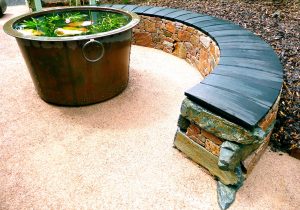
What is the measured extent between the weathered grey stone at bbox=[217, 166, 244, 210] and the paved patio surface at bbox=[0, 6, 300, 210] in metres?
0.05

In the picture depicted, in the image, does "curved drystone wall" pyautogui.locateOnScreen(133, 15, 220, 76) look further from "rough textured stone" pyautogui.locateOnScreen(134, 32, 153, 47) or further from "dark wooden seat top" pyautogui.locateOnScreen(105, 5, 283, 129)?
"dark wooden seat top" pyautogui.locateOnScreen(105, 5, 283, 129)

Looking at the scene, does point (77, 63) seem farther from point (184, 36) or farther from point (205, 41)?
point (184, 36)

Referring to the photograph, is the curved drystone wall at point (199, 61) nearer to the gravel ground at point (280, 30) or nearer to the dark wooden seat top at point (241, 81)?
the dark wooden seat top at point (241, 81)

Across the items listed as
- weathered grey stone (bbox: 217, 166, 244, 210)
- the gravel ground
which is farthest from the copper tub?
the gravel ground

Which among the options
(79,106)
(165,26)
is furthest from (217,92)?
(165,26)

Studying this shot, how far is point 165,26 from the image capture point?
4457 millimetres

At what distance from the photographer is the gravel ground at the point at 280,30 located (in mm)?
2539

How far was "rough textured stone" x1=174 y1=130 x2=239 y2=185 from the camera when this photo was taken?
2068mm

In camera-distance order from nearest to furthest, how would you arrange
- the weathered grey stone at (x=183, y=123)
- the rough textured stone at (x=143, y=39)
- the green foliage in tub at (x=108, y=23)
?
the weathered grey stone at (x=183, y=123) < the green foliage in tub at (x=108, y=23) < the rough textured stone at (x=143, y=39)

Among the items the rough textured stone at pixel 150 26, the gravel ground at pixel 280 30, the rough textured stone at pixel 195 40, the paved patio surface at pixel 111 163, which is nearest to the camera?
the paved patio surface at pixel 111 163

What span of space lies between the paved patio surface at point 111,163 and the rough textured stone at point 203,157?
0.08 m

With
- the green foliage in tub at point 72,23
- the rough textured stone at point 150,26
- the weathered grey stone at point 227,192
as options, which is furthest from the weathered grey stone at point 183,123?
the rough textured stone at point 150,26

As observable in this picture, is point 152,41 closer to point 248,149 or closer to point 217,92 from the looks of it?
point 217,92

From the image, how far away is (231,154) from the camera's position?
1.95 m
